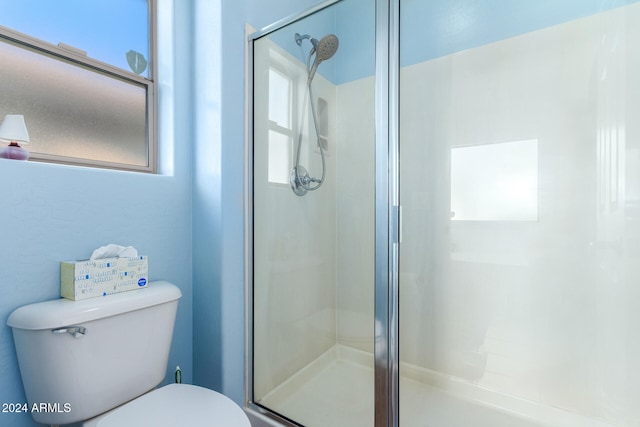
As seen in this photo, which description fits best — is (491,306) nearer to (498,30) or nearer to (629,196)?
(629,196)

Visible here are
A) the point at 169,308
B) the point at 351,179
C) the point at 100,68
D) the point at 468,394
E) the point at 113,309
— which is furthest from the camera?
the point at 468,394

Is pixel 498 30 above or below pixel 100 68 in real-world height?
above

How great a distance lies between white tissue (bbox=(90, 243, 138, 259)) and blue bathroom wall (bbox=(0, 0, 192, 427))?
0.19 feet

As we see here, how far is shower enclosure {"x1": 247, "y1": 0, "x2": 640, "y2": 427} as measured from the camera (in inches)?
50.2

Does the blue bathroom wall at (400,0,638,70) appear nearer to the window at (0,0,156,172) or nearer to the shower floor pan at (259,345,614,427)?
the window at (0,0,156,172)

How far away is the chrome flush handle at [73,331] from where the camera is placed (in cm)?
86

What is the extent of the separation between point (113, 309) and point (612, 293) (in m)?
1.87

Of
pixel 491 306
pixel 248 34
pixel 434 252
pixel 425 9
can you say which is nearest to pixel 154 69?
pixel 248 34

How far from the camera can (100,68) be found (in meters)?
1.28

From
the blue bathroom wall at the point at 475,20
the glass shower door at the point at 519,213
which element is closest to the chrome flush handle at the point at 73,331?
the glass shower door at the point at 519,213

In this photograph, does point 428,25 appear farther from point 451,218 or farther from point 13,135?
point 13,135

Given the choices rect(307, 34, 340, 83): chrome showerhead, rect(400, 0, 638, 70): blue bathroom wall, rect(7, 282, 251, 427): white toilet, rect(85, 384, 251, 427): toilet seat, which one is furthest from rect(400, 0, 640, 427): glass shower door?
rect(7, 282, 251, 427): white toilet

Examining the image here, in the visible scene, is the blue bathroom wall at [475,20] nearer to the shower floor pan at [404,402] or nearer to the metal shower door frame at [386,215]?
the metal shower door frame at [386,215]

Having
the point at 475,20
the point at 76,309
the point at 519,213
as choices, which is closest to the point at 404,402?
the point at 519,213
